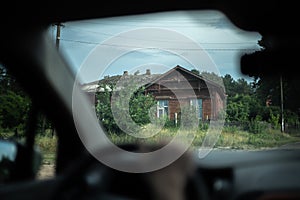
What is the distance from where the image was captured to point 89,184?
1.53 m

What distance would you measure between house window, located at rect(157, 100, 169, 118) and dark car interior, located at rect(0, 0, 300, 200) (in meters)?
0.49

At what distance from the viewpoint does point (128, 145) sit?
1.56 metres

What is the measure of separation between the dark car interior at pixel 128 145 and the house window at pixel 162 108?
488 millimetres

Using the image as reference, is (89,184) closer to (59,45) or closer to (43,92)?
(43,92)

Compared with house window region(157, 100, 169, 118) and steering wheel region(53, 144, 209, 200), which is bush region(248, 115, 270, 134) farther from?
steering wheel region(53, 144, 209, 200)

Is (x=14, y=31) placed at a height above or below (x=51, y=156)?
above

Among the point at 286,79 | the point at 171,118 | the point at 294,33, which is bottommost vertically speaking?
the point at 171,118

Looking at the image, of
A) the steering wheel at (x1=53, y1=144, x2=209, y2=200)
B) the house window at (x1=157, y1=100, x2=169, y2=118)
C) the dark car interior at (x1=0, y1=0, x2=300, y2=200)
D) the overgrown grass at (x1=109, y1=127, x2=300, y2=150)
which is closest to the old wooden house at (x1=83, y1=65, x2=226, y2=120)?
the house window at (x1=157, y1=100, x2=169, y2=118)

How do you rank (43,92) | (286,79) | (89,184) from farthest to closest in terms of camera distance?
(43,92) → (286,79) → (89,184)

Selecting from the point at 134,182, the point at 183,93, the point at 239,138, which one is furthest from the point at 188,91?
the point at 134,182

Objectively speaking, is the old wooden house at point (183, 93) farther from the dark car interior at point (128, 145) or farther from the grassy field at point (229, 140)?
the dark car interior at point (128, 145)

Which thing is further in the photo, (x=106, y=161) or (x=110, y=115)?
(x=110, y=115)

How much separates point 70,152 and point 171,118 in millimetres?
573

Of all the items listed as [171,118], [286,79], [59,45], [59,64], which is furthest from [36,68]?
[286,79]
